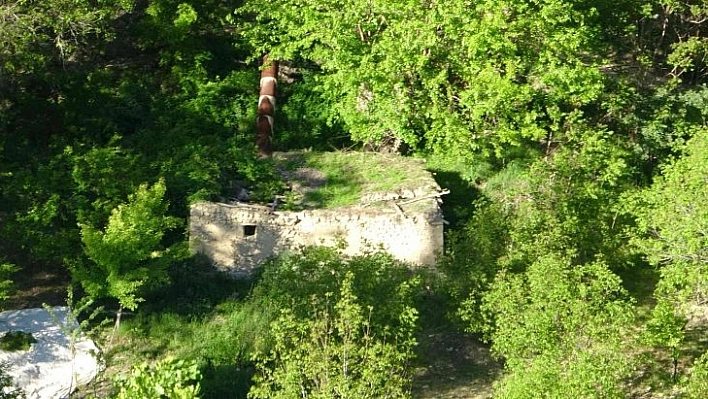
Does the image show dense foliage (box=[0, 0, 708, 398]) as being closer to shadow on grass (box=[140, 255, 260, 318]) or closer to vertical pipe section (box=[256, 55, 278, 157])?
shadow on grass (box=[140, 255, 260, 318])

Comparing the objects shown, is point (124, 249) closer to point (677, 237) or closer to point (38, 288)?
point (38, 288)

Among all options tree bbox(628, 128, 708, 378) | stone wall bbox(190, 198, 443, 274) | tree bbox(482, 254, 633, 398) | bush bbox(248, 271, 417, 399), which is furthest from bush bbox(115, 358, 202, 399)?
stone wall bbox(190, 198, 443, 274)

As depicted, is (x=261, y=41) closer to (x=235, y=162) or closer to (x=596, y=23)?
(x=235, y=162)

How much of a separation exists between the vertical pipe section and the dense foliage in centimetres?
36

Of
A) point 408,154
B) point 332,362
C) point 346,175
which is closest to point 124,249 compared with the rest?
point 332,362

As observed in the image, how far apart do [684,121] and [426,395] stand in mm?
9433

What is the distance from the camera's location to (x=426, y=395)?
1334 cm

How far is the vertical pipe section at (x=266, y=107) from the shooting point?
18.8 meters

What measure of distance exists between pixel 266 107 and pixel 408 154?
3.29 meters

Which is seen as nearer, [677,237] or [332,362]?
[332,362]

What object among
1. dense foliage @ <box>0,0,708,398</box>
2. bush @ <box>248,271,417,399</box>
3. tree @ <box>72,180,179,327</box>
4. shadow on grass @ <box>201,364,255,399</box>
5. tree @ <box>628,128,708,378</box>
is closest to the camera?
bush @ <box>248,271,417,399</box>

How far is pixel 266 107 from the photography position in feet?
64.1

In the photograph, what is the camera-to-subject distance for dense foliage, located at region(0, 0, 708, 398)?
12.0 m

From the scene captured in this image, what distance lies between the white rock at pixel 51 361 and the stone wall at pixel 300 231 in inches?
123
